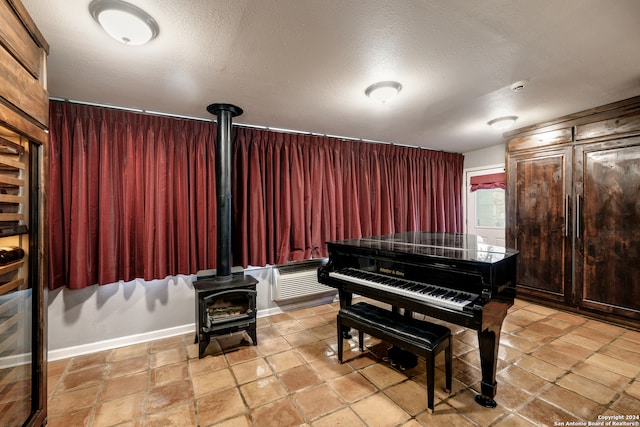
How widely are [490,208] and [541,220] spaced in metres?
1.24

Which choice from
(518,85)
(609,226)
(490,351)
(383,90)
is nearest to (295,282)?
(490,351)

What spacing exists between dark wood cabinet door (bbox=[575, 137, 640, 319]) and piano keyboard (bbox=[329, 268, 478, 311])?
241 centimetres

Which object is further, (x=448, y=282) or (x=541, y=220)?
(x=541, y=220)

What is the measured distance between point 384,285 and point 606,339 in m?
2.43

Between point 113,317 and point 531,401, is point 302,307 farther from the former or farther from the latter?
point 531,401

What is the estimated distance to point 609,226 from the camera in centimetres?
292

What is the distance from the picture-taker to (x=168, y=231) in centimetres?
283

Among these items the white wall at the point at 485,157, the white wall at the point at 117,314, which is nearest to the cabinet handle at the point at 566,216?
the white wall at the point at 485,157

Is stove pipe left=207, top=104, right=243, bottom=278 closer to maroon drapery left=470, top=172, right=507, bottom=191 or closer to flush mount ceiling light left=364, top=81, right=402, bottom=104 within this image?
flush mount ceiling light left=364, top=81, right=402, bottom=104

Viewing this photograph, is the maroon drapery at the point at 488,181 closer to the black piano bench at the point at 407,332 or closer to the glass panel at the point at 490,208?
the glass panel at the point at 490,208

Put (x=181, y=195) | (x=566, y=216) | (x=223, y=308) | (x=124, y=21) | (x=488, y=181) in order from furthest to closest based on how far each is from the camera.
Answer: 1. (x=488, y=181)
2. (x=566, y=216)
3. (x=181, y=195)
4. (x=223, y=308)
5. (x=124, y=21)

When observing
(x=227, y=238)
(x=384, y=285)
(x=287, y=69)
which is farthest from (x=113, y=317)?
(x=287, y=69)

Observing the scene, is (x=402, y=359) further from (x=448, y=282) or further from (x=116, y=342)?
(x=116, y=342)

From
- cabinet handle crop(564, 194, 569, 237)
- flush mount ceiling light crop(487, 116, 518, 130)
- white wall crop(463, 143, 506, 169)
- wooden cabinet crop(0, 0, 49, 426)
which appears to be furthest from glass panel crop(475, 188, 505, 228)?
wooden cabinet crop(0, 0, 49, 426)
